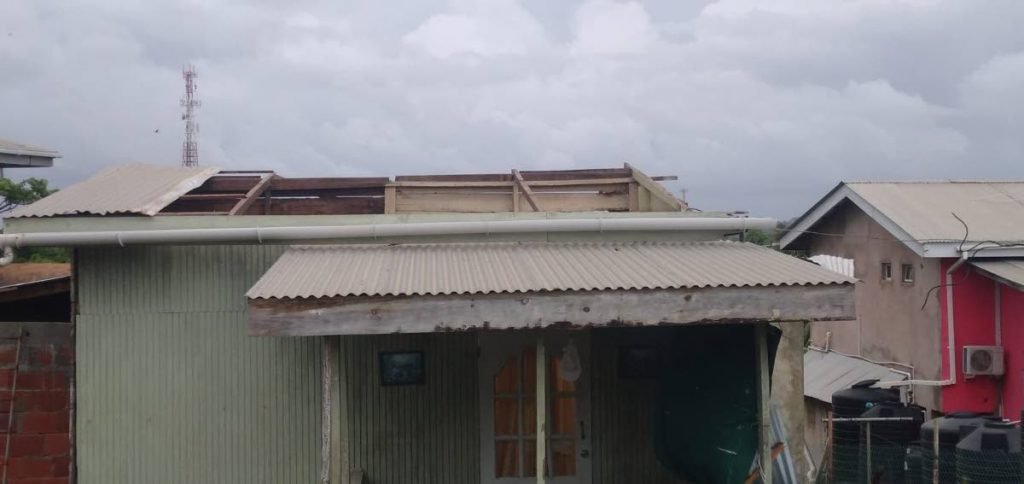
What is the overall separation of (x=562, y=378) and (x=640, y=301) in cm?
210

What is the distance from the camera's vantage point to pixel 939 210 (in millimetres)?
13188


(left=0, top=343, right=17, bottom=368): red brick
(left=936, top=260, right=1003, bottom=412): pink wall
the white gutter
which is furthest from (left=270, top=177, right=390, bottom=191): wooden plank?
(left=936, top=260, right=1003, bottom=412): pink wall

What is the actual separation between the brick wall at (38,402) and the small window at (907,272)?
37.4 feet

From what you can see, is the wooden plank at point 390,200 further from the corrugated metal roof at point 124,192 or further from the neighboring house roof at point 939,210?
the neighboring house roof at point 939,210

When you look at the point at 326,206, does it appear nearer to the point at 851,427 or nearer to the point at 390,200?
the point at 390,200

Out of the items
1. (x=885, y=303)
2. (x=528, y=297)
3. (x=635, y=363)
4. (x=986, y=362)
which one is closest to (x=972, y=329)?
(x=986, y=362)

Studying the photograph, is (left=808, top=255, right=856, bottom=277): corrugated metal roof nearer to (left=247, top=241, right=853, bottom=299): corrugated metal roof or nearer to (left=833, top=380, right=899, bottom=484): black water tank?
(left=833, top=380, right=899, bottom=484): black water tank

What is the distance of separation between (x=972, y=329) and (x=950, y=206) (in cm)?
247

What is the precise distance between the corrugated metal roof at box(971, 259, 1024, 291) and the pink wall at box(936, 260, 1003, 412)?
22 centimetres

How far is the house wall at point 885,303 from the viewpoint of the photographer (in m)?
12.2

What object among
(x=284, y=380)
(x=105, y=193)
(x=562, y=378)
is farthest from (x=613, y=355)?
(x=105, y=193)

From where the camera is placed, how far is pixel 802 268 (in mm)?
6645

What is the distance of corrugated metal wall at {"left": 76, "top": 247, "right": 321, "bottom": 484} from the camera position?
7.29 meters

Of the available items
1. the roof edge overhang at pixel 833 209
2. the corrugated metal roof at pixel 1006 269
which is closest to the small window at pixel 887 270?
the roof edge overhang at pixel 833 209
